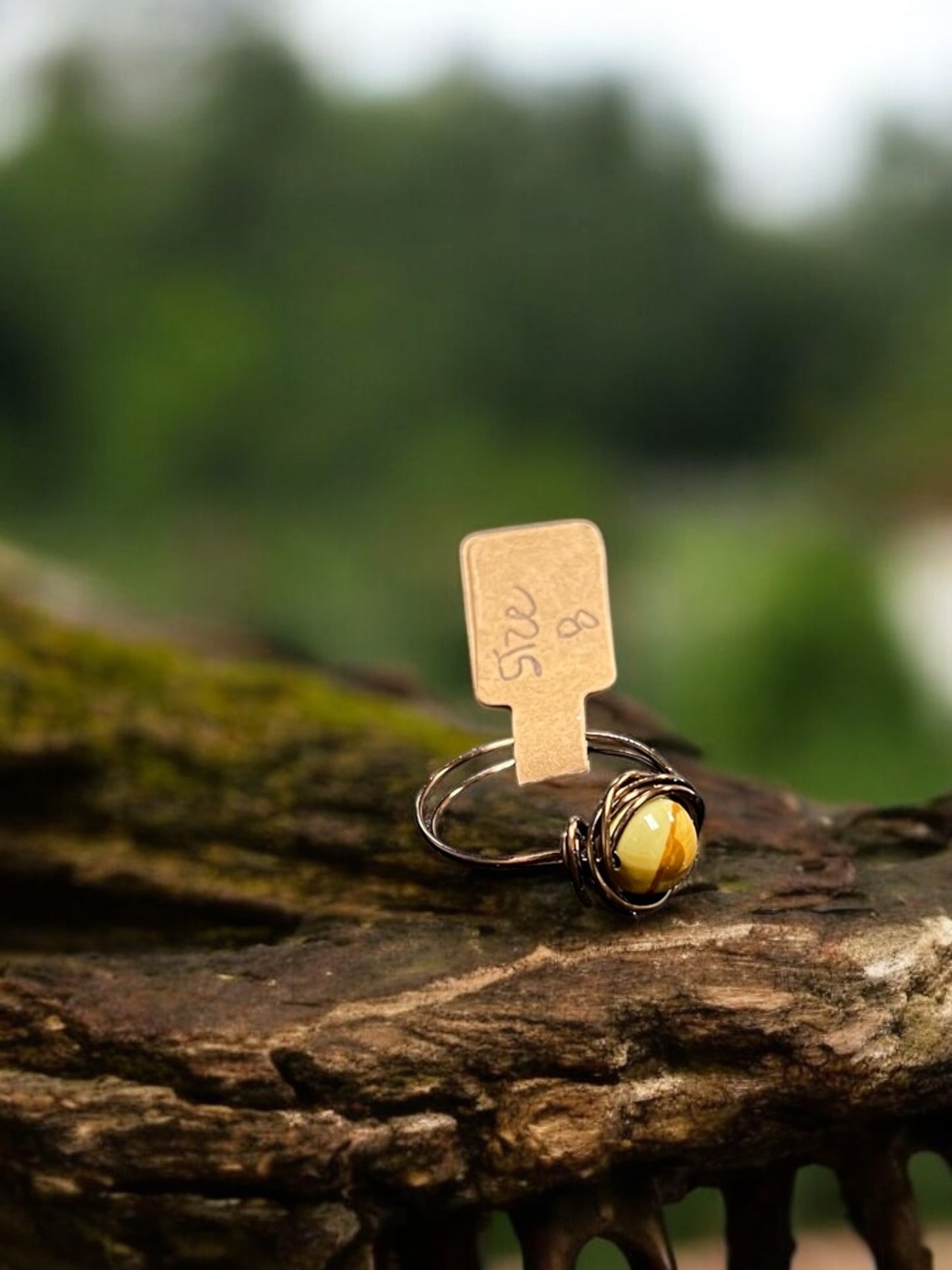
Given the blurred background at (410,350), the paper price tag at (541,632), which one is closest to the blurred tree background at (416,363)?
the blurred background at (410,350)

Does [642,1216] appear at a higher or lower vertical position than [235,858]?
lower

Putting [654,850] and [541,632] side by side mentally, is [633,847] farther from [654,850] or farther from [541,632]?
[541,632]

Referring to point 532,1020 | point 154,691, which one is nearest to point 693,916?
point 532,1020

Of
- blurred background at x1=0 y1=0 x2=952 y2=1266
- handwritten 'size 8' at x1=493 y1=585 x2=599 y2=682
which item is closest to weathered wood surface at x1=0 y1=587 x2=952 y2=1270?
handwritten 'size 8' at x1=493 y1=585 x2=599 y2=682

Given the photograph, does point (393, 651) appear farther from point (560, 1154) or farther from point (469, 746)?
point (560, 1154)

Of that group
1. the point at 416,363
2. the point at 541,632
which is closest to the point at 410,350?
the point at 416,363

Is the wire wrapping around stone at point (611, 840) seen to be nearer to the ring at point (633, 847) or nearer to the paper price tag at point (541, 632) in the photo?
the ring at point (633, 847)
